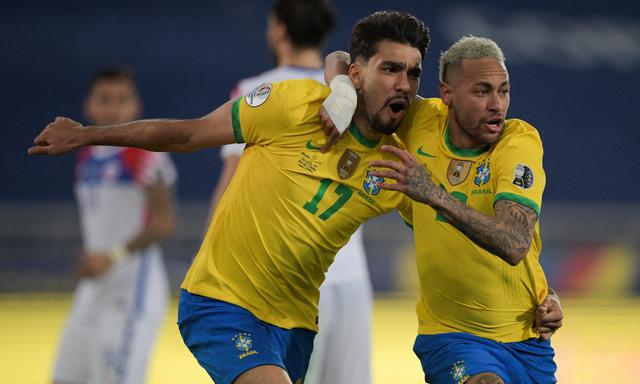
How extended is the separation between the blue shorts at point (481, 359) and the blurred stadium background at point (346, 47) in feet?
29.3

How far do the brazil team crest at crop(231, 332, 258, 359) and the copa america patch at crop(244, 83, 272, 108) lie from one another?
96cm

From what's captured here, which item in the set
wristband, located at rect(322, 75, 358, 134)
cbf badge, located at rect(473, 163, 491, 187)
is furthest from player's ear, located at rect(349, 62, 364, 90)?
cbf badge, located at rect(473, 163, 491, 187)

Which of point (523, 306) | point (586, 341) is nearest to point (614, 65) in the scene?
point (586, 341)

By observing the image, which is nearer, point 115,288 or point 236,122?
point 236,122

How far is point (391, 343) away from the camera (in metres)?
11.6

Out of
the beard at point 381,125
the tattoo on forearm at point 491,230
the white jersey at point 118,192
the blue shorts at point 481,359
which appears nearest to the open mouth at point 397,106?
the beard at point 381,125

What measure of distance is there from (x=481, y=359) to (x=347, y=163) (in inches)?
39.2

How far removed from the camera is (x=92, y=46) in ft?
58.3

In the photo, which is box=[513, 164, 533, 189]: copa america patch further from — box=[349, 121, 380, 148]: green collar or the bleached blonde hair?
box=[349, 121, 380, 148]: green collar

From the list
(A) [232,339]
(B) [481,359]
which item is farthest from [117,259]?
(B) [481,359]

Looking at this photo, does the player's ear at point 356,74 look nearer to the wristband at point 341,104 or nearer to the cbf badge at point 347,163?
the wristband at point 341,104

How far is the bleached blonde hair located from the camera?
14.9ft

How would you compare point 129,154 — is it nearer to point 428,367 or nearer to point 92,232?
point 92,232

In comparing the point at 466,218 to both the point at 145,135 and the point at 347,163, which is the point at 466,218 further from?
the point at 145,135
